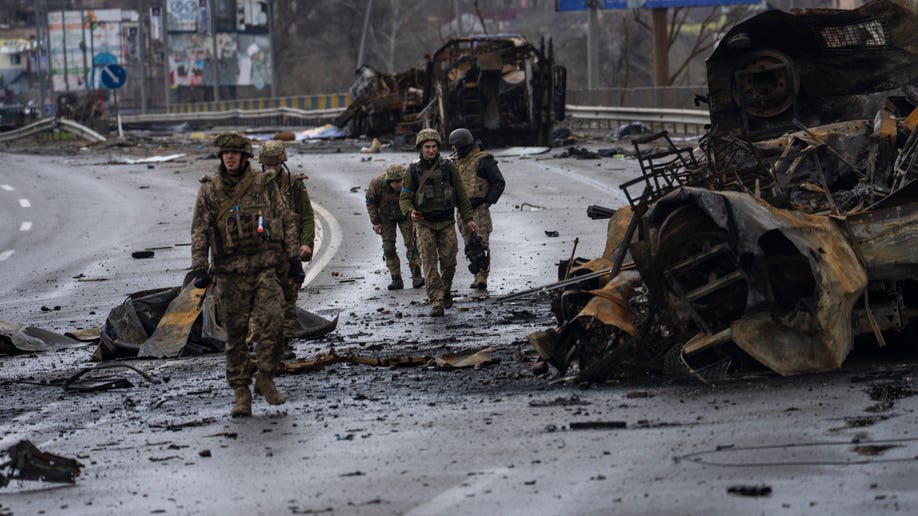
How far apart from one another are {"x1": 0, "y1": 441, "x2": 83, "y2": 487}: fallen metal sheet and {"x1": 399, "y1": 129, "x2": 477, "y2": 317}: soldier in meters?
6.95

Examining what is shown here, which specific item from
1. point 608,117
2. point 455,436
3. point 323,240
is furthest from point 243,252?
point 608,117

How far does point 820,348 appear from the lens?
339 inches

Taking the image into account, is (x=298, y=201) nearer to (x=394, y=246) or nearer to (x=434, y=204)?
(x=434, y=204)

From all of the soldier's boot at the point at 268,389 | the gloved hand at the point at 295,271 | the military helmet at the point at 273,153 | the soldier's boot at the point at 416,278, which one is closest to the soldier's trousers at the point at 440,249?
the soldier's boot at the point at 416,278

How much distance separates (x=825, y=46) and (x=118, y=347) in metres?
6.28

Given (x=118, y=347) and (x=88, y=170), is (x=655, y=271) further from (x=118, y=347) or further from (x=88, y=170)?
(x=88, y=170)

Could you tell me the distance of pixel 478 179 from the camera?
15562mm

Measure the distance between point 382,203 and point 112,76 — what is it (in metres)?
33.8

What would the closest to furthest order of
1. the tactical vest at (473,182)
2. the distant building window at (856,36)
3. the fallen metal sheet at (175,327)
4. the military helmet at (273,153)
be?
the fallen metal sheet at (175,327) < the military helmet at (273,153) < the distant building window at (856,36) < the tactical vest at (473,182)

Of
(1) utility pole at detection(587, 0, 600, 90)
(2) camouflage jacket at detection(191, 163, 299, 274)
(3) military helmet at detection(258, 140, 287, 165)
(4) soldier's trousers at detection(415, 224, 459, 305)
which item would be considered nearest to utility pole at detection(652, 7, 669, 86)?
(1) utility pole at detection(587, 0, 600, 90)

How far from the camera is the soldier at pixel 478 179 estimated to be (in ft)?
50.7

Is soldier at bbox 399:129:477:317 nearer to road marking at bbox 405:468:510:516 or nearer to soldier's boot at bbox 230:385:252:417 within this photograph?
soldier's boot at bbox 230:385:252:417

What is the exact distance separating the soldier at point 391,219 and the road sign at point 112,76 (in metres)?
33.3

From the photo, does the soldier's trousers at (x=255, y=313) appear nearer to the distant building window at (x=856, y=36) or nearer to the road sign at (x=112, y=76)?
the distant building window at (x=856, y=36)
